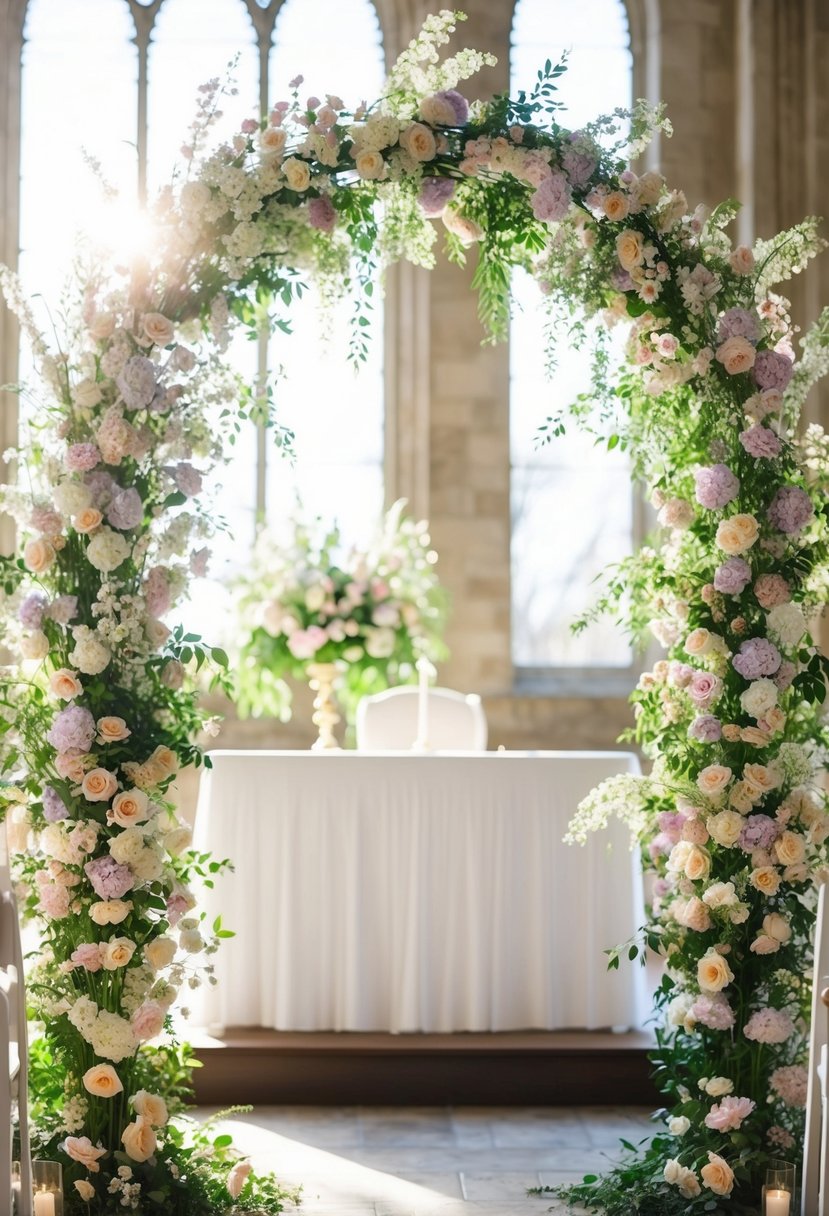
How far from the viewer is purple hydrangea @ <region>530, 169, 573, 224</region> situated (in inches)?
143

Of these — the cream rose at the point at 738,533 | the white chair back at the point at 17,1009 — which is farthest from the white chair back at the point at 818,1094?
the white chair back at the point at 17,1009

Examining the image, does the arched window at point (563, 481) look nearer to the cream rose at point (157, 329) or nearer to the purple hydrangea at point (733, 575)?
the purple hydrangea at point (733, 575)

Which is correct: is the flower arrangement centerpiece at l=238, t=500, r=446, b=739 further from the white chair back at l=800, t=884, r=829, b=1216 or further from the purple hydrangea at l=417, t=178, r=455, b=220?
the white chair back at l=800, t=884, r=829, b=1216

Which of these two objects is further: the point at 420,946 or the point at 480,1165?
the point at 420,946

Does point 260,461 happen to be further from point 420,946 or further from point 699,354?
point 699,354

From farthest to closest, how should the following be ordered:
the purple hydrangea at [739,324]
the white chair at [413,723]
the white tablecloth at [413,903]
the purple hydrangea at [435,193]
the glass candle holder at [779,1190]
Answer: the white chair at [413,723]
the white tablecloth at [413,903]
the purple hydrangea at [435,193]
the purple hydrangea at [739,324]
the glass candle holder at [779,1190]

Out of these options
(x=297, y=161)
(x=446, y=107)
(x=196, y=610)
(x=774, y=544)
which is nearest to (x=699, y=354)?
(x=774, y=544)

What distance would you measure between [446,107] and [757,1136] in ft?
8.76

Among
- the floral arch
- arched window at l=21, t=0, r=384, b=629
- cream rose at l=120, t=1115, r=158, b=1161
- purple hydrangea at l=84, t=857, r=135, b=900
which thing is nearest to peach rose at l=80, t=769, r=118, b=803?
the floral arch

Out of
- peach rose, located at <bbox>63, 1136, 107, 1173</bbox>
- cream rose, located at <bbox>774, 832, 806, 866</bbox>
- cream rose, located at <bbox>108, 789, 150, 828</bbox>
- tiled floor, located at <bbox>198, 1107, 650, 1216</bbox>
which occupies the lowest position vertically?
tiled floor, located at <bbox>198, 1107, 650, 1216</bbox>

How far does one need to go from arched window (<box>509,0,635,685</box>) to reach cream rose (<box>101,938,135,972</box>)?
4497 mm

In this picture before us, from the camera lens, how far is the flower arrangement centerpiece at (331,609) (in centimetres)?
562

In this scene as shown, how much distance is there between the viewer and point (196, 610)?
23.8 ft

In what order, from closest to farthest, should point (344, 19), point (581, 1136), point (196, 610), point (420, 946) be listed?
point (581, 1136) → point (420, 946) → point (196, 610) → point (344, 19)
